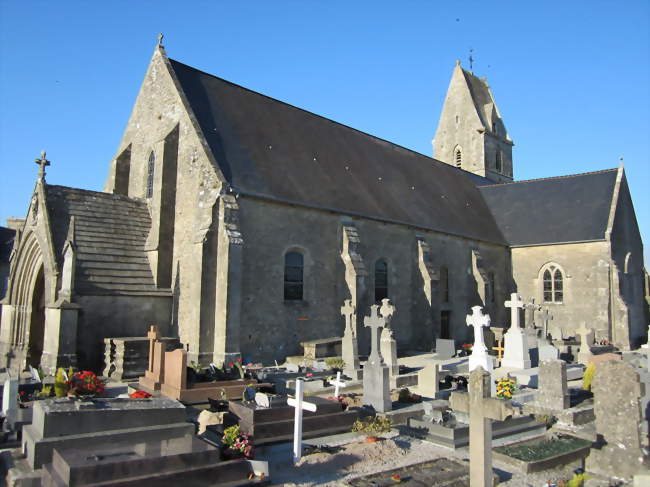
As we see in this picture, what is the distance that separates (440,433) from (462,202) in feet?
70.7

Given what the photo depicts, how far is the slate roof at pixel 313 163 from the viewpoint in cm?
1786

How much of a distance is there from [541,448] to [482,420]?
326cm

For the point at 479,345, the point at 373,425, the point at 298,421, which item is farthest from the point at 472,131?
the point at 298,421

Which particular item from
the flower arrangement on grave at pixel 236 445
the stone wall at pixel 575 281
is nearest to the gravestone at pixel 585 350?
the stone wall at pixel 575 281

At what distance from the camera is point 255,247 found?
16.8 meters

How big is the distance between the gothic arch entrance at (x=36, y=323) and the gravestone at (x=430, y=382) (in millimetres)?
12142

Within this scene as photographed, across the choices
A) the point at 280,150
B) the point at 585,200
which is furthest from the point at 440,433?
the point at 585,200

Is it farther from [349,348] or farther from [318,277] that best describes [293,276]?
[349,348]

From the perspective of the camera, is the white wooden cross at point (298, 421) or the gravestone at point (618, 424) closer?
the gravestone at point (618, 424)

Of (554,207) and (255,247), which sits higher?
(554,207)

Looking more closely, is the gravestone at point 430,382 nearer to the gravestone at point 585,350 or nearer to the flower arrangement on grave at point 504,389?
the flower arrangement on grave at point 504,389

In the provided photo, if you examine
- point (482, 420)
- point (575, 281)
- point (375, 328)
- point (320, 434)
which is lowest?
point (320, 434)

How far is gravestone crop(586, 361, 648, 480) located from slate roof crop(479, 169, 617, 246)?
20053 mm

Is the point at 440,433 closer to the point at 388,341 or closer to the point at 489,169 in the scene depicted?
the point at 388,341
